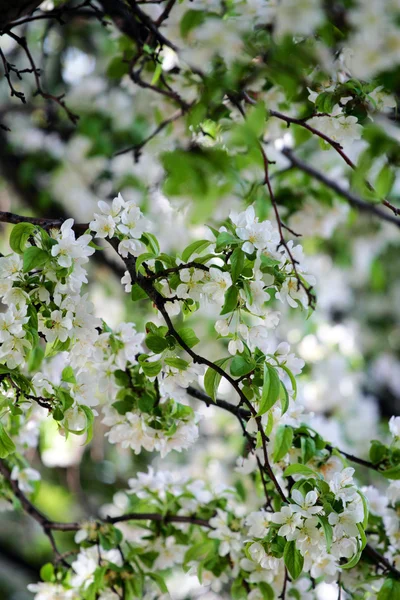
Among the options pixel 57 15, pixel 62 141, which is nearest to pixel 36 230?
pixel 57 15

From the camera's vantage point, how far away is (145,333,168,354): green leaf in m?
0.72

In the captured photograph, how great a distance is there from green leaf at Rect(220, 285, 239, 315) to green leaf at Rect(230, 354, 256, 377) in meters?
0.06

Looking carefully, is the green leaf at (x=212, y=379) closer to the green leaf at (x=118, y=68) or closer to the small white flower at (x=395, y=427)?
the small white flower at (x=395, y=427)

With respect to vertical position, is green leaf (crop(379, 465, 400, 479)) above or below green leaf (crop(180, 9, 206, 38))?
below

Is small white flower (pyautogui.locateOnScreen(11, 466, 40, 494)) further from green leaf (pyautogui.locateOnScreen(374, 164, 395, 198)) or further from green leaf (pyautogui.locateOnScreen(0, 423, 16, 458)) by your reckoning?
green leaf (pyautogui.locateOnScreen(374, 164, 395, 198))

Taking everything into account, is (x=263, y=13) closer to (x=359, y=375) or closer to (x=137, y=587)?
(x=137, y=587)

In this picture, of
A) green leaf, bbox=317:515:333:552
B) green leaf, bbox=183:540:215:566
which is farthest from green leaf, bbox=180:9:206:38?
green leaf, bbox=183:540:215:566

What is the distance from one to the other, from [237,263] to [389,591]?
0.47 m

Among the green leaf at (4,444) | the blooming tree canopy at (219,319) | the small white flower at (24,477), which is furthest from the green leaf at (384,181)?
the small white flower at (24,477)

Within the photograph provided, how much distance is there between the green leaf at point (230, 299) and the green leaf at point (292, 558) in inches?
10.4

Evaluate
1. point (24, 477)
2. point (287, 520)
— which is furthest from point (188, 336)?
point (24, 477)

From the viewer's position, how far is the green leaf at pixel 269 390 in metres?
0.68

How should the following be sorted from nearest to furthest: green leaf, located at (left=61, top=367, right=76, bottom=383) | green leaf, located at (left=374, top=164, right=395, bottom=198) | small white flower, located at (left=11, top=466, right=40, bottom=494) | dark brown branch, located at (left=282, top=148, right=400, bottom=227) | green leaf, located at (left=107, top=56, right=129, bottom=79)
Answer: green leaf, located at (left=374, top=164, right=395, bottom=198) < green leaf, located at (left=61, top=367, right=76, bottom=383) < small white flower, located at (left=11, top=466, right=40, bottom=494) < green leaf, located at (left=107, top=56, right=129, bottom=79) < dark brown branch, located at (left=282, top=148, right=400, bottom=227)

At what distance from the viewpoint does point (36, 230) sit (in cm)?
69
